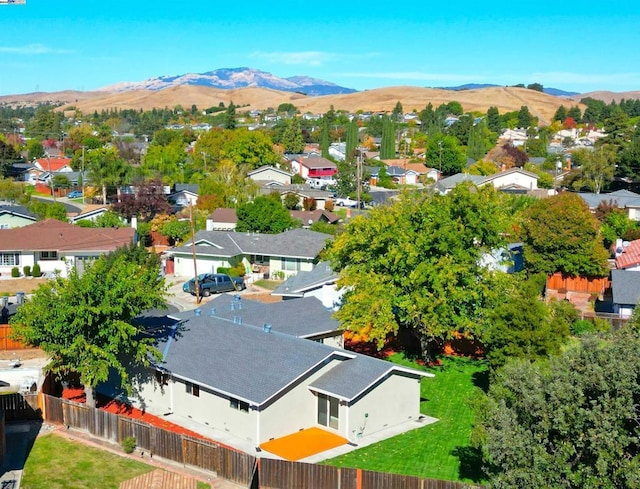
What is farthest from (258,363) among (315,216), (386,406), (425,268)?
(315,216)

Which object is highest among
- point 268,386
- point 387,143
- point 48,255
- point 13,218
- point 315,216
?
point 387,143

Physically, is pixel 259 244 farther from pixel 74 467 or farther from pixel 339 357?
pixel 74 467

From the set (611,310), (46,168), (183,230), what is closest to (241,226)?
(183,230)

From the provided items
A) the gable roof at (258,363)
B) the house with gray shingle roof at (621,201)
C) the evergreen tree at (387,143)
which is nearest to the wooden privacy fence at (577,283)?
the house with gray shingle roof at (621,201)

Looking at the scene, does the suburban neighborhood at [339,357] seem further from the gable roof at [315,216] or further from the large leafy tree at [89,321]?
the gable roof at [315,216]

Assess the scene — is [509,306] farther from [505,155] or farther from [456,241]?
[505,155]

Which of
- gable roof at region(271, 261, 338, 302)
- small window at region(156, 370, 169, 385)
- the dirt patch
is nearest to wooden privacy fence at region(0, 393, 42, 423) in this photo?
small window at region(156, 370, 169, 385)
